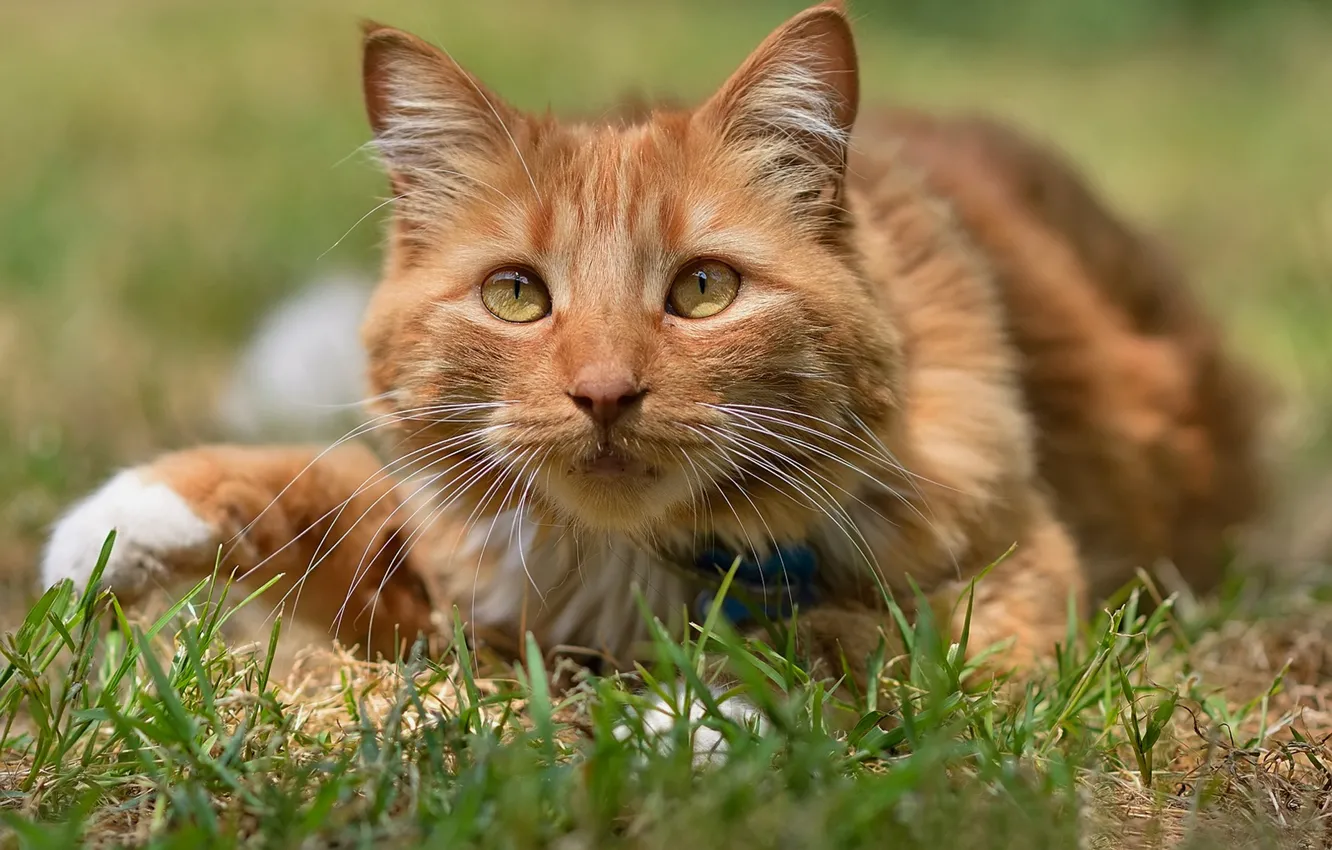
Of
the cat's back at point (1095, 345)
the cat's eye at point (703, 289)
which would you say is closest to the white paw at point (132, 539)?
the cat's eye at point (703, 289)

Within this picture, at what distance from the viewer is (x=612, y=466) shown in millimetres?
1904

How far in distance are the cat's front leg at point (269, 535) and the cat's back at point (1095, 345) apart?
50.8 inches

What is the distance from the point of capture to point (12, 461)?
3.28 m

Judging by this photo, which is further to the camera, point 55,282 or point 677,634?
point 55,282

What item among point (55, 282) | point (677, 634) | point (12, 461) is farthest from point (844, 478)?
point (55, 282)

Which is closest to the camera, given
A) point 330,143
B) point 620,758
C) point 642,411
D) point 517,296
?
point 620,758

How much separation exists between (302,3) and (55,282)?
4.19 m

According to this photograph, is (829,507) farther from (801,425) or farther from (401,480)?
(401,480)

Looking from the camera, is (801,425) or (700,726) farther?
(801,425)

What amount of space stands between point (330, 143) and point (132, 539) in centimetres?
415

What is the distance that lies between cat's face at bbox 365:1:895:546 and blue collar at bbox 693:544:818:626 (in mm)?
114

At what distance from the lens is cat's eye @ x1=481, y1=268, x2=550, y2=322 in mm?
2084

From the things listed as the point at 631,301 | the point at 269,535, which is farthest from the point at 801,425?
the point at 269,535

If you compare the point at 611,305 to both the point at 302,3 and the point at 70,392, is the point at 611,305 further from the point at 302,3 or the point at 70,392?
the point at 302,3
